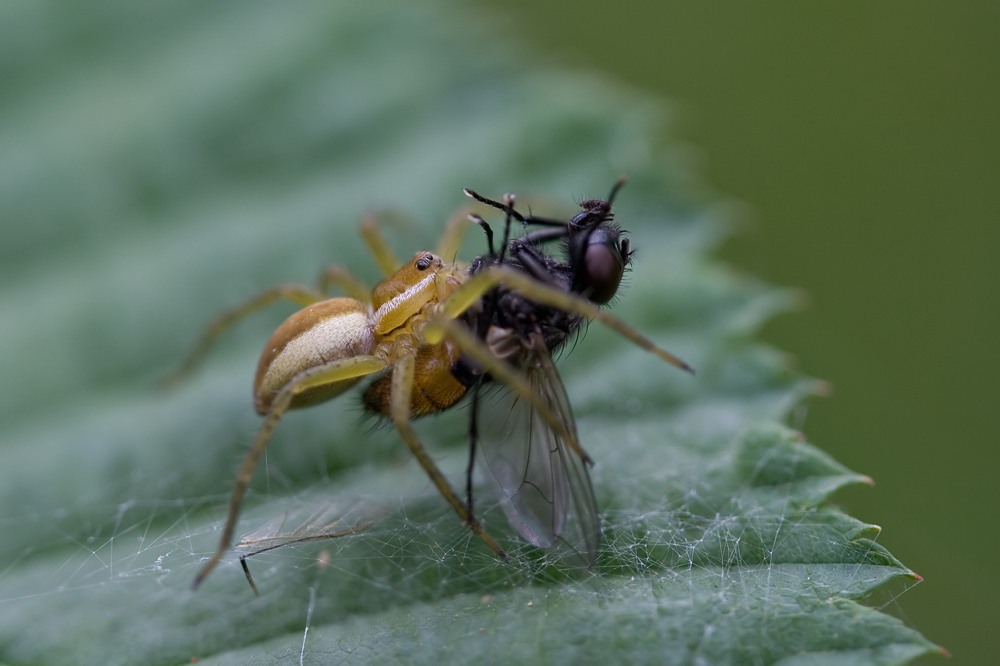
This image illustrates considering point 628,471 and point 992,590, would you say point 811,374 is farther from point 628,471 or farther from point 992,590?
point 628,471

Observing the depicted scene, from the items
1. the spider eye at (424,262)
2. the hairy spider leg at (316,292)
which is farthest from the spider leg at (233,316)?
the spider eye at (424,262)

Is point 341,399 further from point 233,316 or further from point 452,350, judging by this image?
point 452,350

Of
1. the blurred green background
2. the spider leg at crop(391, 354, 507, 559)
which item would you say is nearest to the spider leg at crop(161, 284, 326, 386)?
the spider leg at crop(391, 354, 507, 559)

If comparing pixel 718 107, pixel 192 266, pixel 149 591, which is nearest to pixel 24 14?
pixel 192 266


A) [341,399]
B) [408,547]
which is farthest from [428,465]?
[341,399]

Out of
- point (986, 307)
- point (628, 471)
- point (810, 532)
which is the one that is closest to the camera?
point (810, 532)

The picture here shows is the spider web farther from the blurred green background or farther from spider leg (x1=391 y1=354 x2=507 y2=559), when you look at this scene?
the blurred green background

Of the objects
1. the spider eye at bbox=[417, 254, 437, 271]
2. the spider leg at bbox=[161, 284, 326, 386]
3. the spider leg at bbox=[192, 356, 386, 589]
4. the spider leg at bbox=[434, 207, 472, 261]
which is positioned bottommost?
the spider leg at bbox=[192, 356, 386, 589]
